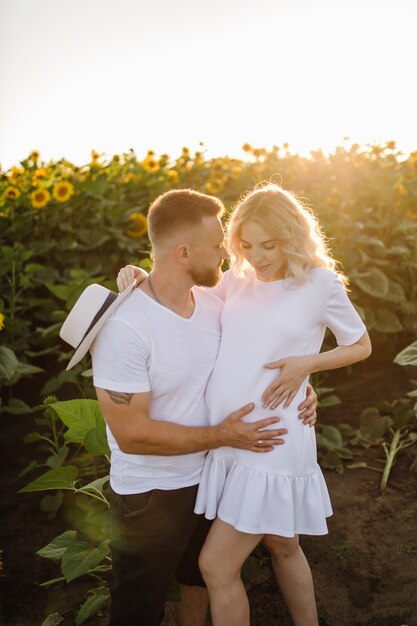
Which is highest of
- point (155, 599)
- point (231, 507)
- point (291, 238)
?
point (291, 238)

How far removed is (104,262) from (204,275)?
3.41 m

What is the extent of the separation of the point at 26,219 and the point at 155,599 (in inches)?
160

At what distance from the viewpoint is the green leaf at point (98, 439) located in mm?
2498

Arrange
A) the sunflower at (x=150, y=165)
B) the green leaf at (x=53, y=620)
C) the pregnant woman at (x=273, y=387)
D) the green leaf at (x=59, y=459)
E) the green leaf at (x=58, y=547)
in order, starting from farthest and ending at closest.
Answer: the sunflower at (x=150, y=165)
the green leaf at (x=59, y=459)
the green leaf at (x=53, y=620)
the green leaf at (x=58, y=547)
the pregnant woman at (x=273, y=387)

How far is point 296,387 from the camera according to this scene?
7.23 feet

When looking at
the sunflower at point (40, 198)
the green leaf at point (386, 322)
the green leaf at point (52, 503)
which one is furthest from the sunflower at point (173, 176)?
the green leaf at point (52, 503)

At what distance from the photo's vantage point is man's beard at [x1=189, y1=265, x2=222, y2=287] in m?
2.24

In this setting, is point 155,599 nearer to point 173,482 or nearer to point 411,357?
point 173,482

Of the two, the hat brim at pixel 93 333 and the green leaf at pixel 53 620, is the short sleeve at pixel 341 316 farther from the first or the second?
the green leaf at pixel 53 620

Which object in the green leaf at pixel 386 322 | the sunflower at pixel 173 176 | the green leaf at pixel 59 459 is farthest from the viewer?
the sunflower at pixel 173 176

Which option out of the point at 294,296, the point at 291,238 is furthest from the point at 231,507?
the point at 291,238

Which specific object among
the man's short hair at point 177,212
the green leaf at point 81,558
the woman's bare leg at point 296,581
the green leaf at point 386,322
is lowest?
the green leaf at point 386,322

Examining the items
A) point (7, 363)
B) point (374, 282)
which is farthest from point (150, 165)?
point (7, 363)

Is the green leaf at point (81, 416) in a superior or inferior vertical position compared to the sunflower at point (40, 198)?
inferior
